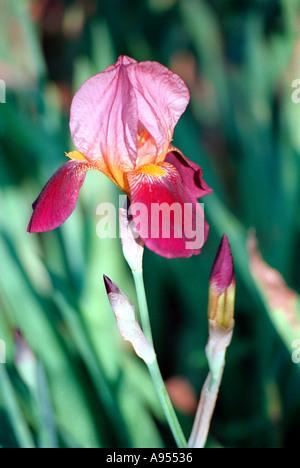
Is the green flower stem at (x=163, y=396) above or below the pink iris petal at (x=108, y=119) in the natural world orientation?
below

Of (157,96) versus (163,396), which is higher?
(157,96)

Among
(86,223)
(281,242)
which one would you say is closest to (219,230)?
(281,242)

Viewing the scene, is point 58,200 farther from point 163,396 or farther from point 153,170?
point 163,396

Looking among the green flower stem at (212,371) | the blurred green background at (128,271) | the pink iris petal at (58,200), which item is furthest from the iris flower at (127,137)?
the blurred green background at (128,271)

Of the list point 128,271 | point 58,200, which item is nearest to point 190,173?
point 58,200

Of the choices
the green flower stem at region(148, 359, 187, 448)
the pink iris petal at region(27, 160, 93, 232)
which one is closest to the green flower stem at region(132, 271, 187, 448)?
the green flower stem at region(148, 359, 187, 448)

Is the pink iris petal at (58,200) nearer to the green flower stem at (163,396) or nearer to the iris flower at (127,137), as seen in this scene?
the iris flower at (127,137)

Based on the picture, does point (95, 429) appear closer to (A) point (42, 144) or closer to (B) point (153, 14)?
(A) point (42, 144)
